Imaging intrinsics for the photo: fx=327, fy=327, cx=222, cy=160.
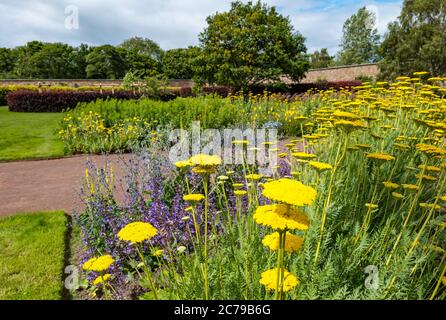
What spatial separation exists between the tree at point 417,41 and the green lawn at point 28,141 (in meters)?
22.2

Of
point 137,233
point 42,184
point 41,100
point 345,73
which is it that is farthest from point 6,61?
point 137,233

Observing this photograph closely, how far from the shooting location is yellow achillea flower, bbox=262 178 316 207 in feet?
3.30

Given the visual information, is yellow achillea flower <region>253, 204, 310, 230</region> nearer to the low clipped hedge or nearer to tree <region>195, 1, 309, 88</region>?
the low clipped hedge

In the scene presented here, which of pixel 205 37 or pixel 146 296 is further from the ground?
pixel 205 37

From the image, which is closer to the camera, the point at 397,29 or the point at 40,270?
the point at 40,270

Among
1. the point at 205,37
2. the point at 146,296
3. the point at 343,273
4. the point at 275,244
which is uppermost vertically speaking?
the point at 205,37

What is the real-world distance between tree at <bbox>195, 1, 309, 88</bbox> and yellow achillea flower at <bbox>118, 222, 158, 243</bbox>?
20.0 meters

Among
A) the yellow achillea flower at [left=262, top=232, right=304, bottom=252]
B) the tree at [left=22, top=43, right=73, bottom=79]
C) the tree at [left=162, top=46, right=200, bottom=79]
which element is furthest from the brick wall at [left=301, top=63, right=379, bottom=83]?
the tree at [left=22, top=43, right=73, bottom=79]

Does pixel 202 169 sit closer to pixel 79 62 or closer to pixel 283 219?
pixel 283 219

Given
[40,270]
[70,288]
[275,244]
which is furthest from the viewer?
[40,270]

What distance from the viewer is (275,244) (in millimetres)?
1263
